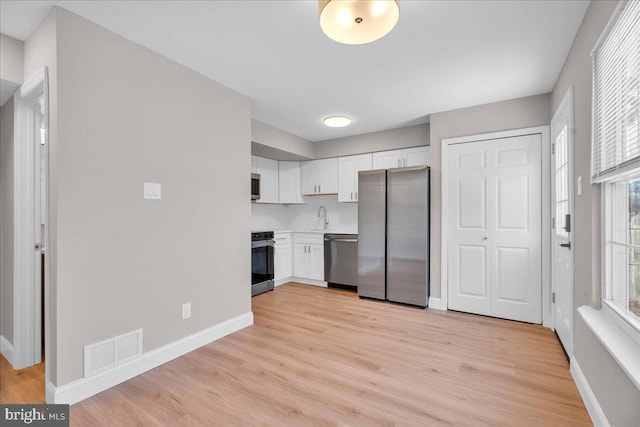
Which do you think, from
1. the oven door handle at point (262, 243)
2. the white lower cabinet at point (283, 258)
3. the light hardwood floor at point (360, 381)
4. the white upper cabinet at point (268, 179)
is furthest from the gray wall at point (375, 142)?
the light hardwood floor at point (360, 381)

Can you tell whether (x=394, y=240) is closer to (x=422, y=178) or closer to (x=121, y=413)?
(x=422, y=178)

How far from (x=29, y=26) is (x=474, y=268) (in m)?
4.46

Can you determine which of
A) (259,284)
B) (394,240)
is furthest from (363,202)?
(259,284)

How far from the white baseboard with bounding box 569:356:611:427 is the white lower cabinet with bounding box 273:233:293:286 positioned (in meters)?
3.71

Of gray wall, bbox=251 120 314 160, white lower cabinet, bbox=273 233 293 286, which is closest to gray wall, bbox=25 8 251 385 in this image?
gray wall, bbox=251 120 314 160

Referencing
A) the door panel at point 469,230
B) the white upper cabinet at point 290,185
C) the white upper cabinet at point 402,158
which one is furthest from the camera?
the white upper cabinet at point 290,185

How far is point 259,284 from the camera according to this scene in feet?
14.6

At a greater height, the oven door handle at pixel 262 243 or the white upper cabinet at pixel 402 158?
the white upper cabinet at pixel 402 158

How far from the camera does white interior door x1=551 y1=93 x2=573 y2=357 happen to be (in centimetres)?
229

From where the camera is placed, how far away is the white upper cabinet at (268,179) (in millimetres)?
5035

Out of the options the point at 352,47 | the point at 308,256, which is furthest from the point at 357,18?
the point at 308,256

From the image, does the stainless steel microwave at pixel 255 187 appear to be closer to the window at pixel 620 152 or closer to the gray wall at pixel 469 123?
the gray wall at pixel 469 123

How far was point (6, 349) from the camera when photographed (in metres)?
2.45

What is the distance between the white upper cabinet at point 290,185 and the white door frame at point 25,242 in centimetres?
345
